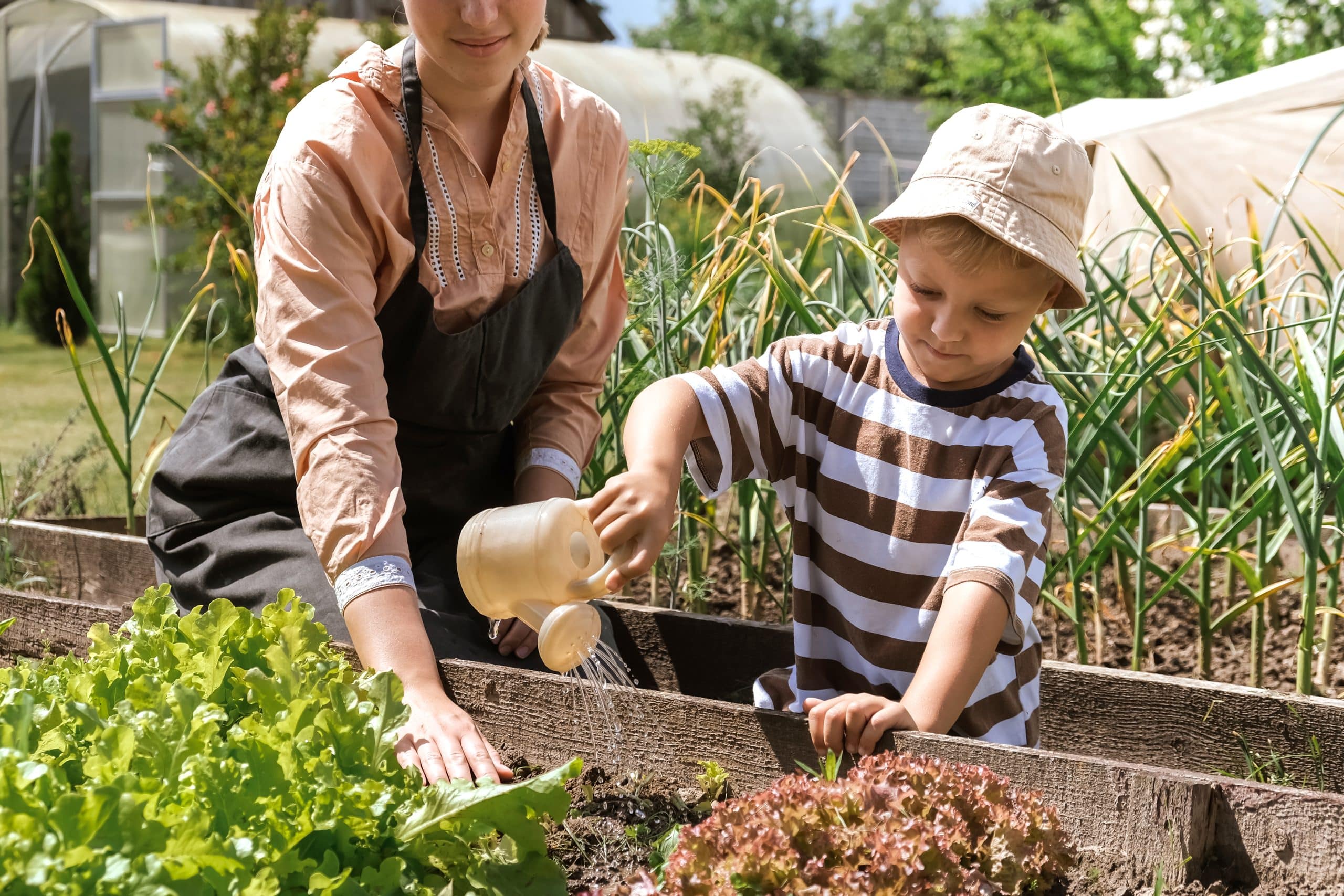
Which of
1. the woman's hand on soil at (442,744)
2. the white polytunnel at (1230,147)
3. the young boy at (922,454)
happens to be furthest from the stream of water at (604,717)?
the white polytunnel at (1230,147)

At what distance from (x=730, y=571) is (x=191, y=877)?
2.24 m

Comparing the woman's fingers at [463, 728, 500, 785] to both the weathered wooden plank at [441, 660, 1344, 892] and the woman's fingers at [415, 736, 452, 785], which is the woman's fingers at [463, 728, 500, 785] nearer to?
the woman's fingers at [415, 736, 452, 785]

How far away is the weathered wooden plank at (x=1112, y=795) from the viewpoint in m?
1.13

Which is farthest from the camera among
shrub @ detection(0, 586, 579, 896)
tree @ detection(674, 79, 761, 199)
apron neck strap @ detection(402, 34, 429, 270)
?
tree @ detection(674, 79, 761, 199)

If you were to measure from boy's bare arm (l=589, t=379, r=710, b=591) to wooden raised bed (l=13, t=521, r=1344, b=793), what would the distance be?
0.50 meters

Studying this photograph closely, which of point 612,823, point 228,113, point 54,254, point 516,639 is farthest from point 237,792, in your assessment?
point 54,254

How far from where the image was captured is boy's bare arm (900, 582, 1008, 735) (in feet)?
4.29

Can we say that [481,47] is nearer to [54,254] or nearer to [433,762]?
[433,762]

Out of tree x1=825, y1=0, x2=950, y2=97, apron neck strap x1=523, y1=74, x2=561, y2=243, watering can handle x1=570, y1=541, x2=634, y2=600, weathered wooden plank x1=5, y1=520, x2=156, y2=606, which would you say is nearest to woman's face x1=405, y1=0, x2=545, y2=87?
apron neck strap x1=523, y1=74, x2=561, y2=243

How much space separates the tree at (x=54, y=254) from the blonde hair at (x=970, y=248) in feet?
29.0

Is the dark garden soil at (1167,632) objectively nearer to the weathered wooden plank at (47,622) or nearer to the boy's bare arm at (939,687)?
the boy's bare arm at (939,687)

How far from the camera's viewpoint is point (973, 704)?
5.09 feet

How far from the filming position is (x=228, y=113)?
8016 mm

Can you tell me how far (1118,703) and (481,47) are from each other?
126cm
